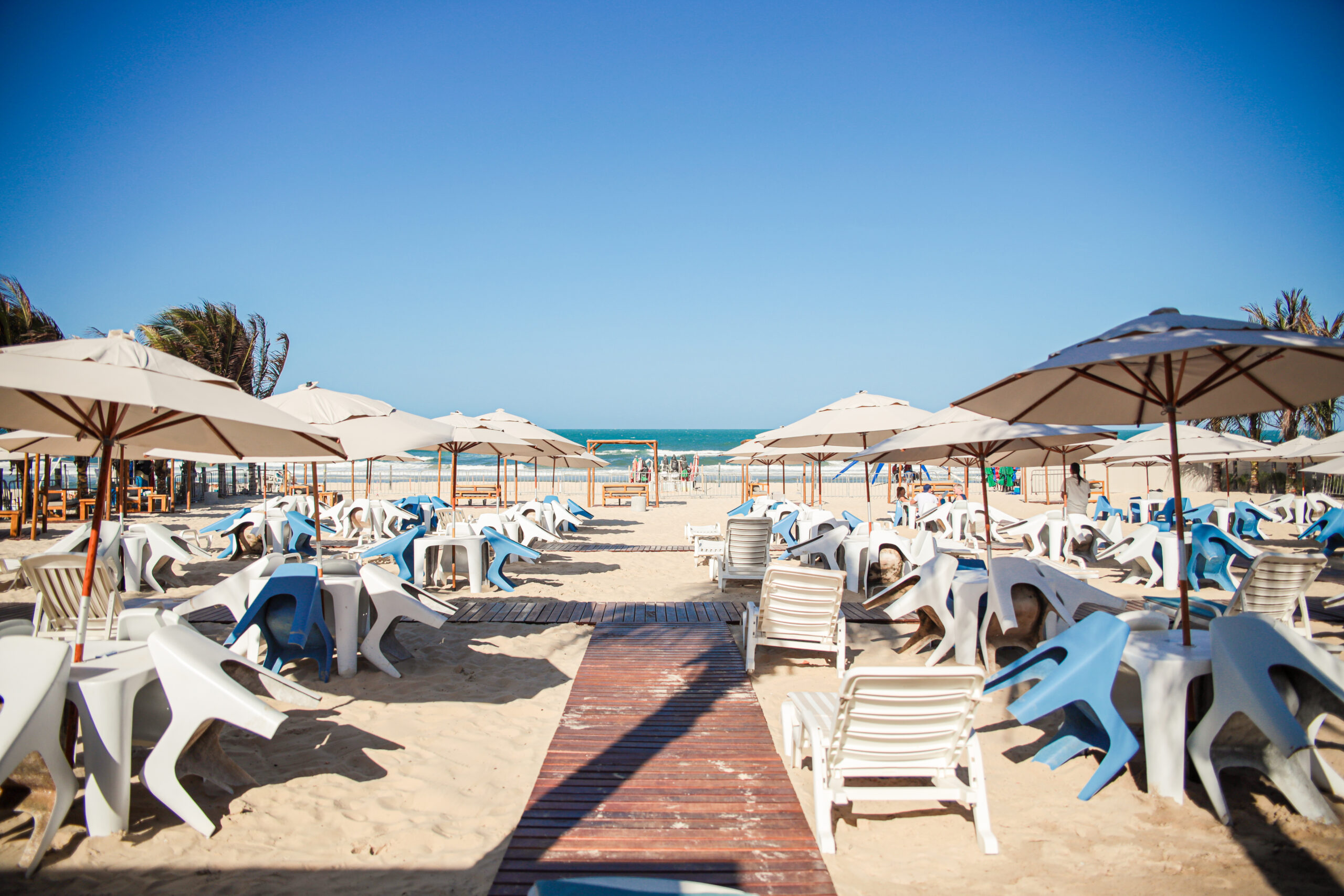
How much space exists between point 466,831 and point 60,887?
1.40m

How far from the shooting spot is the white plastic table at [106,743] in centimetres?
278

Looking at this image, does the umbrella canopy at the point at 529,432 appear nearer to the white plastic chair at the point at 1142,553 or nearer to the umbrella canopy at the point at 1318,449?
the white plastic chair at the point at 1142,553

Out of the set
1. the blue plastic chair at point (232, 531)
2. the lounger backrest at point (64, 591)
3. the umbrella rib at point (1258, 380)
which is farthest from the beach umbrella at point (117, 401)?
the blue plastic chair at point (232, 531)

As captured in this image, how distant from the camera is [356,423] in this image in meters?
6.31

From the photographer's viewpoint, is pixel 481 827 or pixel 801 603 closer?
pixel 481 827

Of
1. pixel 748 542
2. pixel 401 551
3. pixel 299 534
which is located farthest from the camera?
pixel 299 534

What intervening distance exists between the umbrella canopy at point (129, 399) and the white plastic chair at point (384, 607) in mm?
970

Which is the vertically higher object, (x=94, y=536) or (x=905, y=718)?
(x=94, y=536)

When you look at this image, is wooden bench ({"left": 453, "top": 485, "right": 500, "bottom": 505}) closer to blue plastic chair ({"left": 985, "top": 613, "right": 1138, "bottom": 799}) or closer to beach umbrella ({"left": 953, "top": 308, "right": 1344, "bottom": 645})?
beach umbrella ({"left": 953, "top": 308, "right": 1344, "bottom": 645})

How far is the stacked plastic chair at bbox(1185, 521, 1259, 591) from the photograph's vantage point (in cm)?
820

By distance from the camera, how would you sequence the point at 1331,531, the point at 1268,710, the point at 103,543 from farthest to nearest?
the point at 1331,531 → the point at 103,543 → the point at 1268,710

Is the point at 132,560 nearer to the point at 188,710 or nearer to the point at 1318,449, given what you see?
the point at 188,710

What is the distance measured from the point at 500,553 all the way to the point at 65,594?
4.38 metres

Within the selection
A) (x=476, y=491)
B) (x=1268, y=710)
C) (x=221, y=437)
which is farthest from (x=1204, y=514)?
(x=476, y=491)
